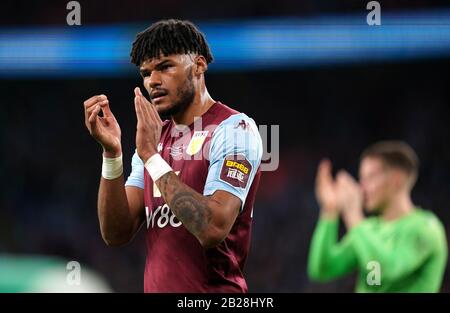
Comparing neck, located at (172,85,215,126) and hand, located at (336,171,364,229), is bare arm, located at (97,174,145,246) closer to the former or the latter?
neck, located at (172,85,215,126)


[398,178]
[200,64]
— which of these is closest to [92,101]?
[200,64]

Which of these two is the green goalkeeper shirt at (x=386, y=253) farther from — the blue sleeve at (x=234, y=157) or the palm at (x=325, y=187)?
the blue sleeve at (x=234, y=157)

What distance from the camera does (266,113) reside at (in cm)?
750

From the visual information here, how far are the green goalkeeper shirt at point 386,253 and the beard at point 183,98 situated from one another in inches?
122

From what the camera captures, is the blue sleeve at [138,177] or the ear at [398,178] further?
the ear at [398,178]

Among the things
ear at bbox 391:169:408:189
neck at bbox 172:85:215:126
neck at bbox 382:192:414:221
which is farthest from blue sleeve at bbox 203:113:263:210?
ear at bbox 391:169:408:189

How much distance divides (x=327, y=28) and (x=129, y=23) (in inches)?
76.2

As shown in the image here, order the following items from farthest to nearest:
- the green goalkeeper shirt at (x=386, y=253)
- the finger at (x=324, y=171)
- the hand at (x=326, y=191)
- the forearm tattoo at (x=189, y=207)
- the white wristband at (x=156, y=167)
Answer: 1. the finger at (x=324, y=171)
2. the hand at (x=326, y=191)
3. the green goalkeeper shirt at (x=386, y=253)
4. the white wristband at (x=156, y=167)
5. the forearm tattoo at (x=189, y=207)

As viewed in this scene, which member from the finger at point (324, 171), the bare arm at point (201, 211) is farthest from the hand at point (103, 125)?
the finger at point (324, 171)

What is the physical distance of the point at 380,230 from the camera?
255 inches

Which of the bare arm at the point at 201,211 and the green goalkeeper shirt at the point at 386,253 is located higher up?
the green goalkeeper shirt at the point at 386,253

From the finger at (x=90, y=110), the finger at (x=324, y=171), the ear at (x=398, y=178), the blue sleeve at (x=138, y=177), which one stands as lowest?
the blue sleeve at (x=138, y=177)

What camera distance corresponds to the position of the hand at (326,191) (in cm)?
718
